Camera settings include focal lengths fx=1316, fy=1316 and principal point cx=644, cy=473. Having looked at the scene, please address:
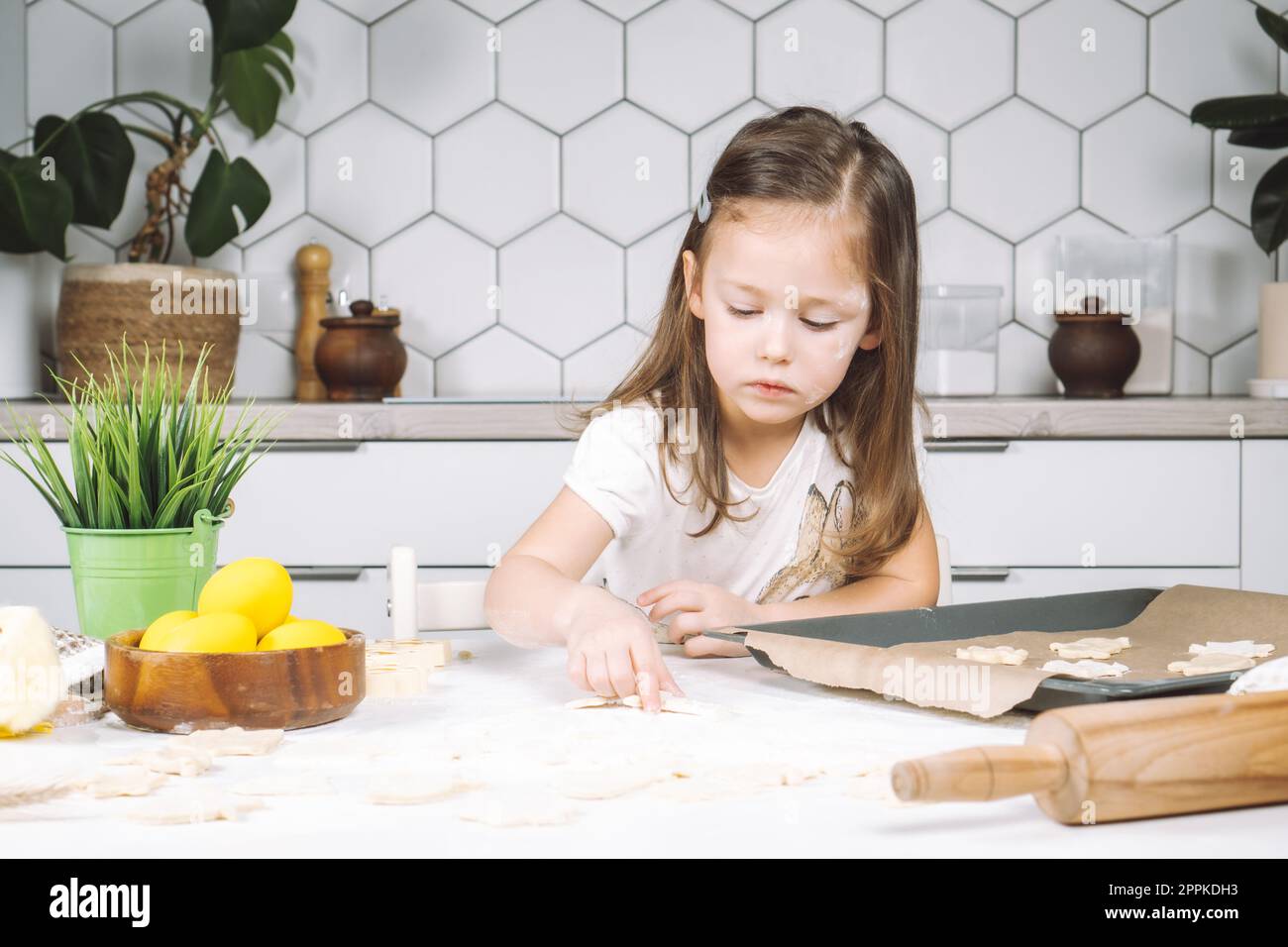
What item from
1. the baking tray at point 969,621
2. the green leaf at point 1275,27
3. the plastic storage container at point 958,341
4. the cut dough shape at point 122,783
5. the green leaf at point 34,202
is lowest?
the cut dough shape at point 122,783

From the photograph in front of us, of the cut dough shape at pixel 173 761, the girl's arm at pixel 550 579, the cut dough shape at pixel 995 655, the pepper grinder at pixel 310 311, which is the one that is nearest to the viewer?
the cut dough shape at pixel 173 761

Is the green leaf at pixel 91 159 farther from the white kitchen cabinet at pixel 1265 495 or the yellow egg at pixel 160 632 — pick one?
the white kitchen cabinet at pixel 1265 495

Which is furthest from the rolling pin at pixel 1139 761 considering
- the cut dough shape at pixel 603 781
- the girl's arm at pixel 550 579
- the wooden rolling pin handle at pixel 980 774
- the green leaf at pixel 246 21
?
the green leaf at pixel 246 21

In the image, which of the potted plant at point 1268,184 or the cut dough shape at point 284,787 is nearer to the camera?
the cut dough shape at point 284,787

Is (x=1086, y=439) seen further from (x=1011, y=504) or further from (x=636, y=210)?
(x=636, y=210)

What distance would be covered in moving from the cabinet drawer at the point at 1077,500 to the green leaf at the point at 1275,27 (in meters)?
0.77

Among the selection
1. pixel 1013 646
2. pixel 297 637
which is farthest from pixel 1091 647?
pixel 297 637

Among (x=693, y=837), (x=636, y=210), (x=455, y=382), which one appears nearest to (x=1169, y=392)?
(x=636, y=210)

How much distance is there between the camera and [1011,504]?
76.6 inches

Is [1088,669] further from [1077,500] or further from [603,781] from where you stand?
[1077,500]

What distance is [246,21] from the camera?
2.04 metres

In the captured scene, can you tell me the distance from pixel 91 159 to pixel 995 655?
5.86 feet

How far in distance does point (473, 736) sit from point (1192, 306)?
2140mm

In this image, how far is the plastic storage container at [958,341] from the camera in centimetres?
→ 232
